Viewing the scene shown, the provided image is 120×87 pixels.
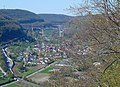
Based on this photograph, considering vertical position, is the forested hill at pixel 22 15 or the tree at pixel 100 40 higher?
the tree at pixel 100 40

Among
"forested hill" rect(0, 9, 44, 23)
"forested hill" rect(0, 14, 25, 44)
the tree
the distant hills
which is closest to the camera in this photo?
the tree

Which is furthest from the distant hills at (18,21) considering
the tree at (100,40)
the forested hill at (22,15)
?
the tree at (100,40)

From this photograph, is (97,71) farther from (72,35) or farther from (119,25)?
(119,25)

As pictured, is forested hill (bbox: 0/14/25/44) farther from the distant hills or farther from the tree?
the tree

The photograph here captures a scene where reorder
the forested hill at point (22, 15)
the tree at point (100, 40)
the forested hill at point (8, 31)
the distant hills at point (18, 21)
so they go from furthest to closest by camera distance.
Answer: the forested hill at point (22, 15)
the distant hills at point (18, 21)
the forested hill at point (8, 31)
the tree at point (100, 40)

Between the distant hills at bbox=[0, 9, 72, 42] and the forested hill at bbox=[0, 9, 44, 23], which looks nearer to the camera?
the distant hills at bbox=[0, 9, 72, 42]

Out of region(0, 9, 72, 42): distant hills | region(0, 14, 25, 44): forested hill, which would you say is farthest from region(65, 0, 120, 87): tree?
region(0, 14, 25, 44): forested hill

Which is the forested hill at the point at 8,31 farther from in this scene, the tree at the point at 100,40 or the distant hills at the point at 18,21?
the tree at the point at 100,40

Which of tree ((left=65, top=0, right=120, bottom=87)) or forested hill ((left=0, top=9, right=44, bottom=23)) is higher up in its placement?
tree ((left=65, top=0, right=120, bottom=87))

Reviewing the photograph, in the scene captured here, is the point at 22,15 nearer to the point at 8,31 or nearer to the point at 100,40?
the point at 8,31

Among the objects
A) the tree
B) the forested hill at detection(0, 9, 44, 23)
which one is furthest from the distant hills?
the tree

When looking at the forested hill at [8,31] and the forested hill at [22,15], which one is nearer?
the forested hill at [8,31]

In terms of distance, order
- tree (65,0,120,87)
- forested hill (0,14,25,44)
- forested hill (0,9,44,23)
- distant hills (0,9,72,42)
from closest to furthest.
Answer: tree (65,0,120,87) → forested hill (0,14,25,44) → distant hills (0,9,72,42) → forested hill (0,9,44,23)
